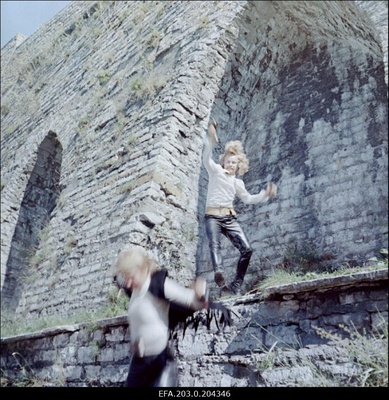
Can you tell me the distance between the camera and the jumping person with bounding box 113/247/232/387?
2.31 m

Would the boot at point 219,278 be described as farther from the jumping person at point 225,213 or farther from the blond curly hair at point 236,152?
the blond curly hair at point 236,152

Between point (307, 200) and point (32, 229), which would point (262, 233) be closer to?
point (307, 200)

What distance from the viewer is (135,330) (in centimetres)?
240

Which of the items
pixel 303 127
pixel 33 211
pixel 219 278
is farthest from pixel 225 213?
pixel 33 211

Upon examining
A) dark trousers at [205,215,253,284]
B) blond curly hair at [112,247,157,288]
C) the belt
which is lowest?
blond curly hair at [112,247,157,288]

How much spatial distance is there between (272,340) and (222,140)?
12.2ft

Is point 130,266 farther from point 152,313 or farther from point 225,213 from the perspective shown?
point 225,213

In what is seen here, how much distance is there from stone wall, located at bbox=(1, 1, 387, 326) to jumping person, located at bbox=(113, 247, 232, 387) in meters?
1.95

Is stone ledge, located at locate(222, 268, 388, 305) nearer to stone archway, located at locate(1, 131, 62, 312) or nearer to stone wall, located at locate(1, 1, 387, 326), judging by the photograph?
stone wall, located at locate(1, 1, 387, 326)

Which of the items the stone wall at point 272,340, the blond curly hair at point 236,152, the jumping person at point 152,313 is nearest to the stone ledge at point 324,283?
the stone wall at point 272,340

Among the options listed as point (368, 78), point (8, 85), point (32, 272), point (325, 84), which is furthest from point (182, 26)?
point (8, 85)

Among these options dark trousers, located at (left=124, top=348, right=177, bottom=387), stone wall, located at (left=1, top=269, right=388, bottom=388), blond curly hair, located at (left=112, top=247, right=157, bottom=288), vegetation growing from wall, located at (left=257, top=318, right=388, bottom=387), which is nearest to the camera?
vegetation growing from wall, located at (left=257, top=318, right=388, bottom=387)

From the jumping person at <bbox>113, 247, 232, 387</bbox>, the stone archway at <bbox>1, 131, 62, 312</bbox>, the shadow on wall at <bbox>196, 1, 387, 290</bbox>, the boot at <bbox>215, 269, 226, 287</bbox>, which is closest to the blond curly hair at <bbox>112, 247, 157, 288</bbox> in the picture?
the jumping person at <bbox>113, 247, 232, 387</bbox>

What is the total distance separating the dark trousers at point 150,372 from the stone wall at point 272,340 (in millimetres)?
609
